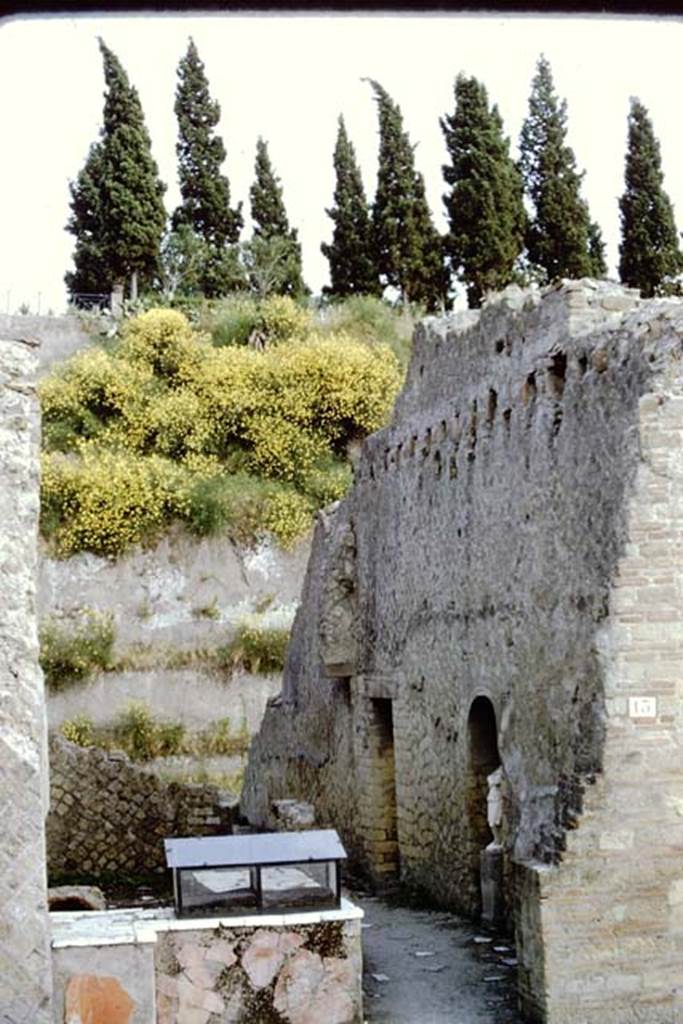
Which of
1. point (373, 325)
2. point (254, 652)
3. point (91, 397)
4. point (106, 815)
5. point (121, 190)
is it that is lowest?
point (106, 815)

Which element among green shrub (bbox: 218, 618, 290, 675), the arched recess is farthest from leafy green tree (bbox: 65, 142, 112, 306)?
the arched recess

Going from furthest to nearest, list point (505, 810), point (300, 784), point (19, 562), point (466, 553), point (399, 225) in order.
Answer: point (399, 225)
point (300, 784)
point (466, 553)
point (505, 810)
point (19, 562)

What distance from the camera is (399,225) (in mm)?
32906

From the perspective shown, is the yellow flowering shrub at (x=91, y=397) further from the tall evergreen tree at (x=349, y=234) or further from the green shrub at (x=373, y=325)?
the tall evergreen tree at (x=349, y=234)

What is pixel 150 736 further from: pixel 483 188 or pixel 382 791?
pixel 483 188

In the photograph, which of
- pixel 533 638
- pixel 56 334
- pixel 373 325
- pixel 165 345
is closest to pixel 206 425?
pixel 165 345

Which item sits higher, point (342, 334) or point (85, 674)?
point (342, 334)

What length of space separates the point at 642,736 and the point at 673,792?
0.41 metres

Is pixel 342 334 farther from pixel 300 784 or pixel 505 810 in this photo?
pixel 505 810

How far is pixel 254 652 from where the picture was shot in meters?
27.1

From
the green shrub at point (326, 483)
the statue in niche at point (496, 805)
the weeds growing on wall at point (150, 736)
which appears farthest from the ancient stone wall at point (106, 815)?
the green shrub at point (326, 483)

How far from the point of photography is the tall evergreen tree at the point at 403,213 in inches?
1286

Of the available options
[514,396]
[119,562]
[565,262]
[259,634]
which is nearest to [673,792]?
[514,396]

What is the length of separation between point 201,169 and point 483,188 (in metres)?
7.68
